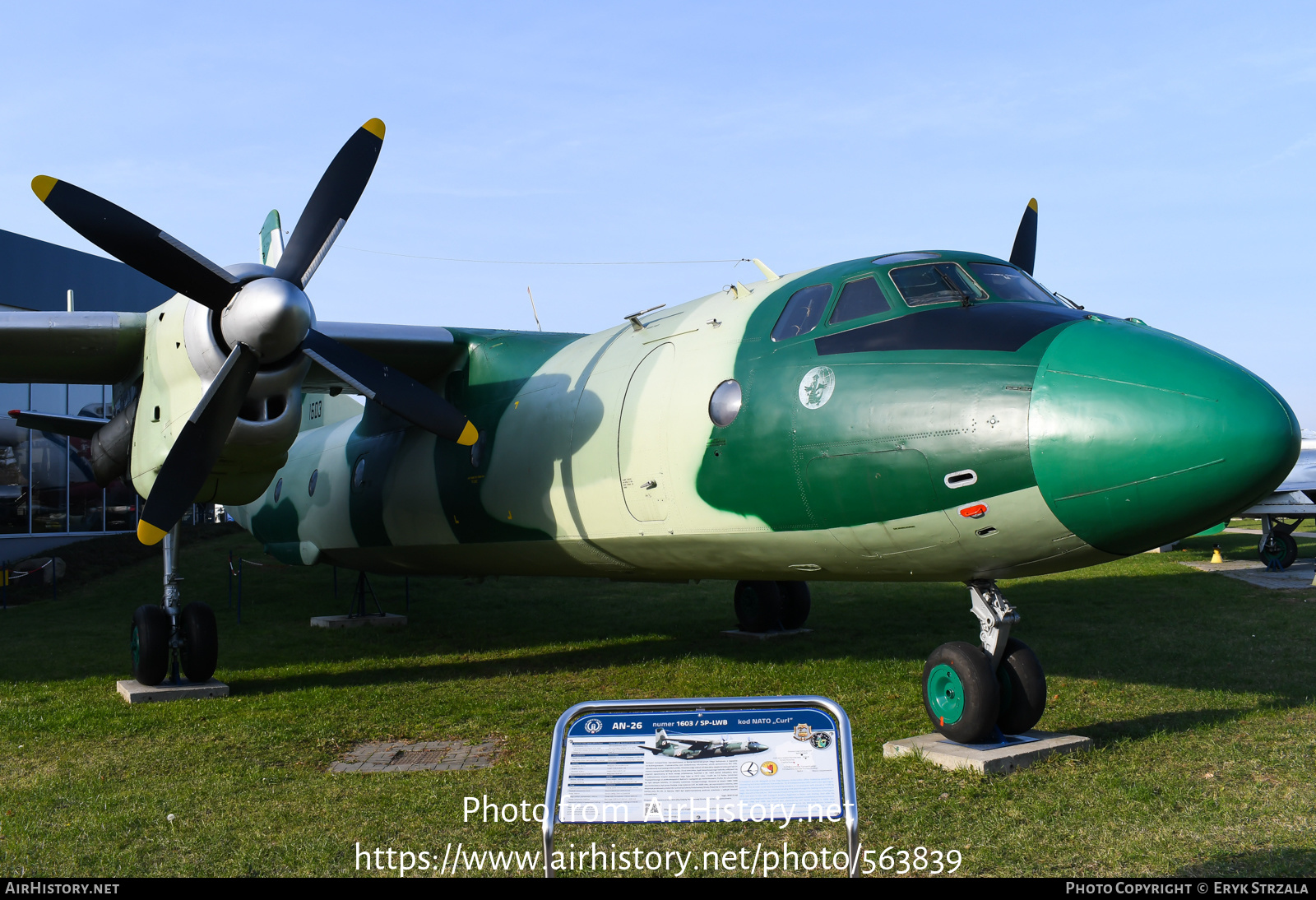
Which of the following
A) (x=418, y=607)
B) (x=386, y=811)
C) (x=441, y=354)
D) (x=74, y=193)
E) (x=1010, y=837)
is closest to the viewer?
(x=1010, y=837)

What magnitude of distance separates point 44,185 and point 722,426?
609 cm

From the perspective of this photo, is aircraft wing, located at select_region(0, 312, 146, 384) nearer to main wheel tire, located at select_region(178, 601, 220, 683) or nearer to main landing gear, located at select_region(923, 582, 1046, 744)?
main wheel tire, located at select_region(178, 601, 220, 683)

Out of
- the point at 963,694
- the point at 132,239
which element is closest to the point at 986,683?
the point at 963,694

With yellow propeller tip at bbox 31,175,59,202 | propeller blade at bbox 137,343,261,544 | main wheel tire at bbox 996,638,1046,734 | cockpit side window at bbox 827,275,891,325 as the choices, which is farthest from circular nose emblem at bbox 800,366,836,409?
yellow propeller tip at bbox 31,175,59,202

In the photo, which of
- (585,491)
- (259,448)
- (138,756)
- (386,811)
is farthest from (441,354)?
(386,811)

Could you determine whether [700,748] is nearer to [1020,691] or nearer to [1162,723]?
[1020,691]

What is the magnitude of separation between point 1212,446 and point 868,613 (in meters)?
10.3

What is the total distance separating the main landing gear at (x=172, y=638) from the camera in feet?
31.4

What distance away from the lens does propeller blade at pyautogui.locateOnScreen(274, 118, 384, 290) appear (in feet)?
28.7

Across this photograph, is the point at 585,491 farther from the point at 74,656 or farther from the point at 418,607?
the point at 418,607

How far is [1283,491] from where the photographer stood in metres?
21.8

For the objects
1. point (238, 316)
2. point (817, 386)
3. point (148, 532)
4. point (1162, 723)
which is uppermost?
point (238, 316)

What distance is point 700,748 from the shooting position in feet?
12.1

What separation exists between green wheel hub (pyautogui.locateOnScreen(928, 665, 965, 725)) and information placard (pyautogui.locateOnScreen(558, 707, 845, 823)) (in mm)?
3177
